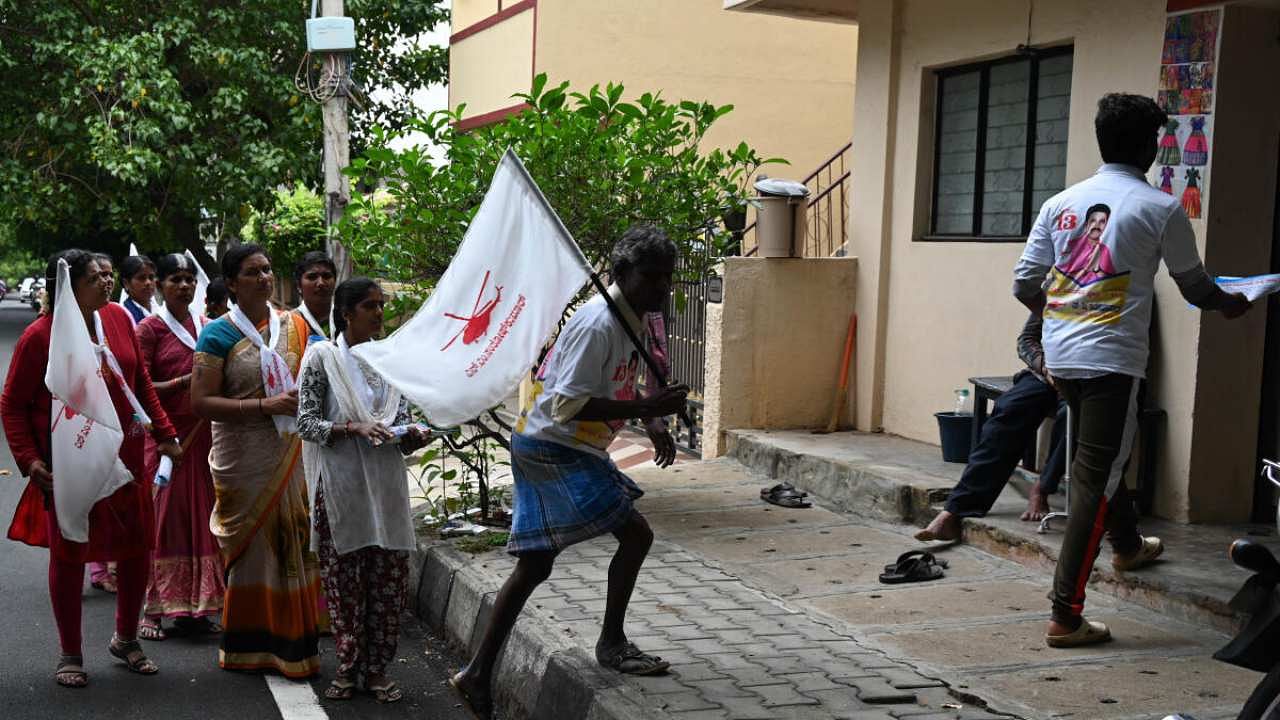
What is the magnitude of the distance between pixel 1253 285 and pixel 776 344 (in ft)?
16.4

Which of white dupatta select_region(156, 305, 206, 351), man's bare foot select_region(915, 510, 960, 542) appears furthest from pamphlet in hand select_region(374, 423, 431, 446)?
man's bare foot select_region(915, 510, 960, 542)

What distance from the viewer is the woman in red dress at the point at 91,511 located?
18.1 ft

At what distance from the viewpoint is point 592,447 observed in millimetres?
4715

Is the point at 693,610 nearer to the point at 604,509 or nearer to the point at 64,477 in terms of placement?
the point at 604,509

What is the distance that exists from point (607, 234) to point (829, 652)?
3.57 meters

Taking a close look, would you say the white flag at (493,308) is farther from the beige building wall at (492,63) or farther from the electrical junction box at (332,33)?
the beige building wall at (492,63)

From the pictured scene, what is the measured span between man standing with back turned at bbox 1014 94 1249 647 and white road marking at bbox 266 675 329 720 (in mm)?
2896

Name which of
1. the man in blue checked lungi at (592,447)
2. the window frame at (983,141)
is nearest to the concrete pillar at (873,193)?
the window frame at (983,141)

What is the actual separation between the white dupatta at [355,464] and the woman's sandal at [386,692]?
0.57 metres

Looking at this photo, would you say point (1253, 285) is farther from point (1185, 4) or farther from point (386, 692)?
point (386, 692)

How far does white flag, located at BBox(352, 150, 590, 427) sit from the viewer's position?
4.80 metres

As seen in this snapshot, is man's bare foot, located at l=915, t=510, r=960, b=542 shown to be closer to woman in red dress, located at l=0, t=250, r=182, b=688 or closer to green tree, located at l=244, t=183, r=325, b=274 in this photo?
woman in red dress, located at l=0, t=250, r=182, b=688

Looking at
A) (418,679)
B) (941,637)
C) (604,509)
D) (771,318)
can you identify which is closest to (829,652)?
(941,637)

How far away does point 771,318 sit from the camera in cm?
947
